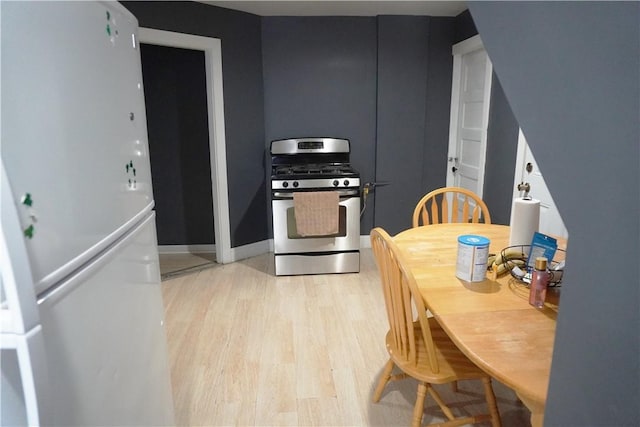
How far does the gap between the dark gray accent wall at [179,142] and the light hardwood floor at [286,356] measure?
2.72ft

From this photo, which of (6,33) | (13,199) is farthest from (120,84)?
(13,199)

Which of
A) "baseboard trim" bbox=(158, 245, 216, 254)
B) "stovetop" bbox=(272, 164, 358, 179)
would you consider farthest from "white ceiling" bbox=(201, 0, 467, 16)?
"baseboard trim" bbox=(158, 245, 216, 254)

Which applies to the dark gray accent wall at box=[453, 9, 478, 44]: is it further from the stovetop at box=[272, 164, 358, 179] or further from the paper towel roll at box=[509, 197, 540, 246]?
the paper towel roll at box=[509, 197, 540, 246]

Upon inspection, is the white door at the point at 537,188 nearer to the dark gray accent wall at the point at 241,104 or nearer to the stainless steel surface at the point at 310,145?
the stainless steel surface at the point at 310,145

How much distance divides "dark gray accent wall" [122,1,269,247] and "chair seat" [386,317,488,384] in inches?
98.1

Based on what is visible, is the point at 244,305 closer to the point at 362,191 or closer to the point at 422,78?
the point at 362,191

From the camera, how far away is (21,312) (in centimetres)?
57

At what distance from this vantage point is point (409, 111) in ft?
12.8

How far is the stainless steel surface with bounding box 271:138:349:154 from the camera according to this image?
3791 millimetres

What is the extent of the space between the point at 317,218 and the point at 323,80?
4.87 ft

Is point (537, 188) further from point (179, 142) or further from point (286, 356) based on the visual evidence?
point (179, 142)

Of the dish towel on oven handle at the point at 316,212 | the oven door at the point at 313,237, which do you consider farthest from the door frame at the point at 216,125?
the dish towel on oven handle at the point at 316,212

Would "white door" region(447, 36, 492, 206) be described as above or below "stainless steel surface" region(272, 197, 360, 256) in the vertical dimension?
above

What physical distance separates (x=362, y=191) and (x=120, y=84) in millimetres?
3192
